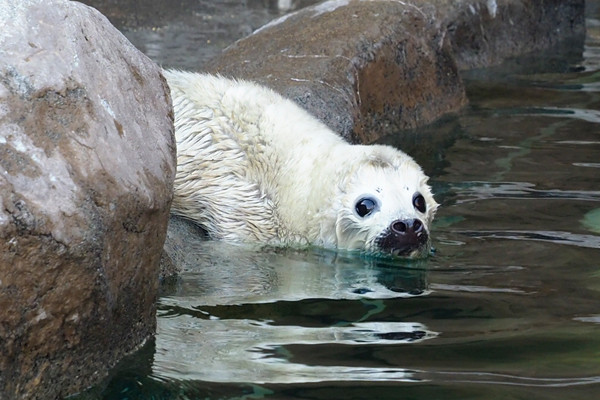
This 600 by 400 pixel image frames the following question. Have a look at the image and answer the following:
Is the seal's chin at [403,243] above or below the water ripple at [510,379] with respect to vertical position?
above

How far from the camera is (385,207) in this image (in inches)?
224

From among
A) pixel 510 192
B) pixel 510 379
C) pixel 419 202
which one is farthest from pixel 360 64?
pixel 510 379

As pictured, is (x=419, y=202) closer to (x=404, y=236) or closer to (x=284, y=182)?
(x=404, y=236)

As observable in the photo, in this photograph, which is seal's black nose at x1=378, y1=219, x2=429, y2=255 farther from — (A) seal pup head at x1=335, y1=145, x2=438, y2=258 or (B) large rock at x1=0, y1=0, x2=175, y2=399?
(B) large rock at x1=0, y1=0, x2=175, y2=399

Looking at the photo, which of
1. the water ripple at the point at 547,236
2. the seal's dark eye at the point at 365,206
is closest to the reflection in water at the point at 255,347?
the seal's dark eye at the point at 365,206

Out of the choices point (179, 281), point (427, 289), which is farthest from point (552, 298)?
point (179, 281)

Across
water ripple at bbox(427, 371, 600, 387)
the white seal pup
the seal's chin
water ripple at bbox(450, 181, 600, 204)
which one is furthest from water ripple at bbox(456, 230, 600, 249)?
water ripple at bbox(427, 371, 600, 387)

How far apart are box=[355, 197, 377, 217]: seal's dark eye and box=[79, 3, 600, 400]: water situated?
24cm

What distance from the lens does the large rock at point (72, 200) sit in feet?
10.7

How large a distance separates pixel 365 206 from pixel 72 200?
101 inches

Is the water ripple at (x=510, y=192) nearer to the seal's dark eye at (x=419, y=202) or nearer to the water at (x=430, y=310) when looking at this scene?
the water at (x=430, y=310)

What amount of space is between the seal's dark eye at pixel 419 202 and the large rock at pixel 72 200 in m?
2.00

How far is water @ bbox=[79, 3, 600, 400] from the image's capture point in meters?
3.61

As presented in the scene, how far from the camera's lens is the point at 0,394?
3197 mm
